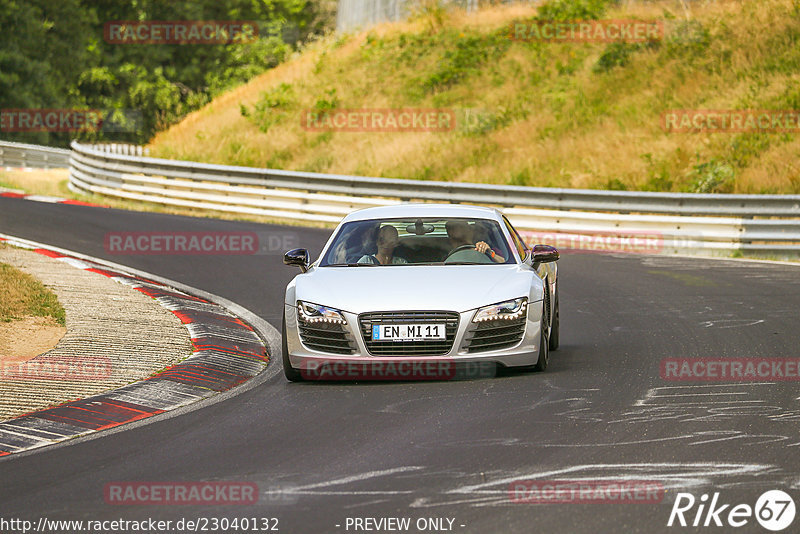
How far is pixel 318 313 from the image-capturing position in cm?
952

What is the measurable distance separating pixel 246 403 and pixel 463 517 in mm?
3501

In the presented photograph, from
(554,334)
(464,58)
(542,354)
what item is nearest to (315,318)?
(542,354)

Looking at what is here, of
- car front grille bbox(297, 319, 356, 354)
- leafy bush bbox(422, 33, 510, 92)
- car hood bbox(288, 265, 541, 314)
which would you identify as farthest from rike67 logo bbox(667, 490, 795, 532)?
leafy bush bbox(422, 33, 510, 92)

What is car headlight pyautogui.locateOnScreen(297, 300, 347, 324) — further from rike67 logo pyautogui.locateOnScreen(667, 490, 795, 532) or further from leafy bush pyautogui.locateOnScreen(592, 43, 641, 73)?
leafy bush pyautogui.locateOnScreen(592, 43, 641, 73)

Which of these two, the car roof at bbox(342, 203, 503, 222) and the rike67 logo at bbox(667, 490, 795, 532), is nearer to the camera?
the rike67 logo at bbox(667, 490, 795, 532)

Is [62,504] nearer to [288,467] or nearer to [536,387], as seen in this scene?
[288,467]

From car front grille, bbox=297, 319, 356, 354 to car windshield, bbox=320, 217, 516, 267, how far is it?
39.5 inches

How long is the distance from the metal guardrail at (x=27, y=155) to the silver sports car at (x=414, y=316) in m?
34.0

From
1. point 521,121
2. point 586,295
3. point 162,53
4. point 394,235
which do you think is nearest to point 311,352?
point 394,235

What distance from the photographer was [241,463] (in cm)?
699

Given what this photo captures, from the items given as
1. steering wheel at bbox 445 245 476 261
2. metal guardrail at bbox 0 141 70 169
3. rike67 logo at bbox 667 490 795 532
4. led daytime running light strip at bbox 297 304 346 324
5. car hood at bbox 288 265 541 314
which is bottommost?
metal guardrail at bbox 0 141 70 169

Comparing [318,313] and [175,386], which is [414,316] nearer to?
[318,313]

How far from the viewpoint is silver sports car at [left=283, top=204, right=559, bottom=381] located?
9.29 metres

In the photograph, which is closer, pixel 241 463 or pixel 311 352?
pixel 241 463
